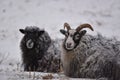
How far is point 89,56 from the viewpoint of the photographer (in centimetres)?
1045

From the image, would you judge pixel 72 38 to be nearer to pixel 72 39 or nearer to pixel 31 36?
pixel 72 39

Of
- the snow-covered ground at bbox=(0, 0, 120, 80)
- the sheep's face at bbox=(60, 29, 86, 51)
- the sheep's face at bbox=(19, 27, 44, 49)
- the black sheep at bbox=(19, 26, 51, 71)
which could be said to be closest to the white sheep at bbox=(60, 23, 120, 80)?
the sheep's face at bbox=(60, 29, 86, 51)

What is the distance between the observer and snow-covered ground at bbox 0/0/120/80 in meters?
15.5

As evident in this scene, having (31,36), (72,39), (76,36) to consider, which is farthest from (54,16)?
(72,39)

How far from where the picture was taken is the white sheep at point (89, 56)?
9930 millimetres

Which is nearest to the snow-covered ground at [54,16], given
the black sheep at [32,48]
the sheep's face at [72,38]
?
the black sheep at [32,48]

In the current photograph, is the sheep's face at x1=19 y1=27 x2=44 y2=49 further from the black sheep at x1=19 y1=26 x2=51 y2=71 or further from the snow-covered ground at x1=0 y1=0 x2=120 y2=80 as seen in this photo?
the snow-covered ground at x1=0 y1=0 x2=120 y2=80

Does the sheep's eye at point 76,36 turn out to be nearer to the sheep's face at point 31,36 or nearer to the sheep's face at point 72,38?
the sheep's face at point 72,38

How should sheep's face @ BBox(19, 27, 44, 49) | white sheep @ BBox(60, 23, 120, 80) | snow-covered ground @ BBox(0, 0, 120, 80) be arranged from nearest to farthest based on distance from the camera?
white sheep @ BBox(60, 23, 120, 80) → sheep's face @ BBox(19, 27, 44, 49) → snow-covered ground @ BBox(0, 0, 120, 80)

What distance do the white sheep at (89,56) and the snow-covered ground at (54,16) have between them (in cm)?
322

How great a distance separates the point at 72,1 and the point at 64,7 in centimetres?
94

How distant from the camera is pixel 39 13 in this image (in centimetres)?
1872

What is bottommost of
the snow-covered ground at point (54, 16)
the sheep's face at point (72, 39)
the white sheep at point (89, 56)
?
the white sheep at point (89, 56)

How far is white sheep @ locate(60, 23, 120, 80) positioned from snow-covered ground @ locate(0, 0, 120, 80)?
10.6ft
